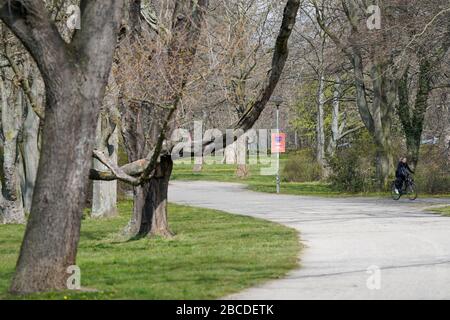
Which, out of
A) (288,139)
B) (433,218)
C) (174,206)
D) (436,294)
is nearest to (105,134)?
(174,206)

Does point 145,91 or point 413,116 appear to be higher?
point 413,116

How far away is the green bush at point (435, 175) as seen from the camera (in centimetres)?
3847

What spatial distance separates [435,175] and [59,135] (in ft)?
96.7

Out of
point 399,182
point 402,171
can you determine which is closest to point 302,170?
point 399,182

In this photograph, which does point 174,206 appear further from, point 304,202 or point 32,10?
point 32,10

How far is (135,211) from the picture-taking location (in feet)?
71.7

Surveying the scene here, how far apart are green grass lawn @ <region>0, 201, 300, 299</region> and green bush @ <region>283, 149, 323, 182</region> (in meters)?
29.3

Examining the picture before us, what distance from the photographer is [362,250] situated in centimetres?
1639

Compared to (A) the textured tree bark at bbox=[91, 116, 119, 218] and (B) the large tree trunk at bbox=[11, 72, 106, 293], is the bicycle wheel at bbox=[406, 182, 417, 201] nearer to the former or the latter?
(A) the textured tree bark at bbox=[91, 116, 119, 218]

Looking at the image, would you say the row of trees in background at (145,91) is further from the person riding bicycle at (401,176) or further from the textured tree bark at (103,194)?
the person riding bicycle at (401,176)

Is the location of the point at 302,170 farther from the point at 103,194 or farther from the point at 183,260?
the point at 183,260

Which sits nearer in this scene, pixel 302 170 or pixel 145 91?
pixel 145 91

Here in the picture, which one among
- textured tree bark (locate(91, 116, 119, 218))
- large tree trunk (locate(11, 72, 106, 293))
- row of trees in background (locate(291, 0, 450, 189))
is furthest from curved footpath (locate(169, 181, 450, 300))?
row of trees in background (locate(291, 0, 450, 189))
